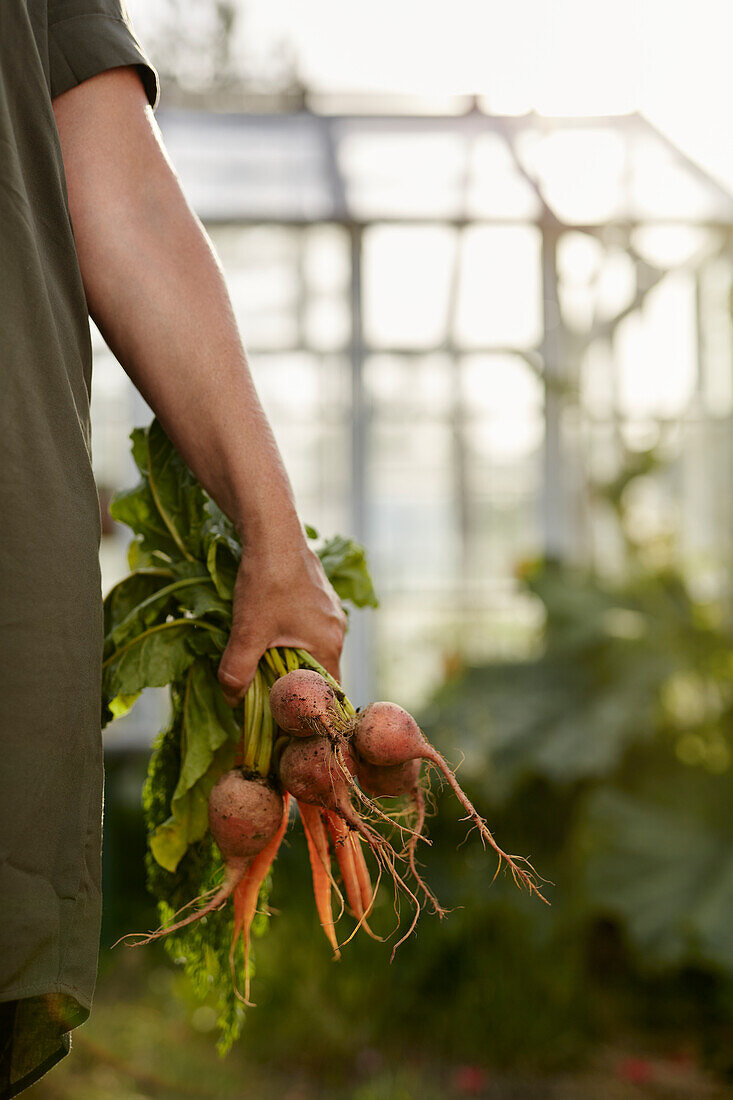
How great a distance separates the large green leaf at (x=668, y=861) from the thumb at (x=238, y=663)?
7.48 ft

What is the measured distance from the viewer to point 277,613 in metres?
0.92

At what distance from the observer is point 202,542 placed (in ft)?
3.51

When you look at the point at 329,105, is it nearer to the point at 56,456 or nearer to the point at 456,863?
the point at 456,863

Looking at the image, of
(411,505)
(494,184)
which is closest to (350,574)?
(411,505)

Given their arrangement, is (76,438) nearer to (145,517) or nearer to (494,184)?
(145,517)

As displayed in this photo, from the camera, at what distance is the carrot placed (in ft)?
3.44

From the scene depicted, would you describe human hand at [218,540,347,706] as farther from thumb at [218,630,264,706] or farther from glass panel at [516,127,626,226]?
glass panel at [516,127,626,226]

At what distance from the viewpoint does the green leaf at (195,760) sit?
Result: 100 cm

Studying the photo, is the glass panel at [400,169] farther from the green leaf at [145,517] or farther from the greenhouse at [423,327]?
the green leaf at [145,517]

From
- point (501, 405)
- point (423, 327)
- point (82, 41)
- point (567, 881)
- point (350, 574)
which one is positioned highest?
point (423, 327)

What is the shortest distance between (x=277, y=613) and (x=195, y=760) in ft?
0.63

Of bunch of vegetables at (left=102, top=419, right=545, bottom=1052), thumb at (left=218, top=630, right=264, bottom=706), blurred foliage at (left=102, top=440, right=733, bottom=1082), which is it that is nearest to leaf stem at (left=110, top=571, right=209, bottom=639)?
bunch of vegetables at (left=102, top=419, right=545, bottom=1052)

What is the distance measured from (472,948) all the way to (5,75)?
318cm

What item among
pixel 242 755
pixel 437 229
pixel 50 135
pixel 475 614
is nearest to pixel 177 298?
pixel 50 135
